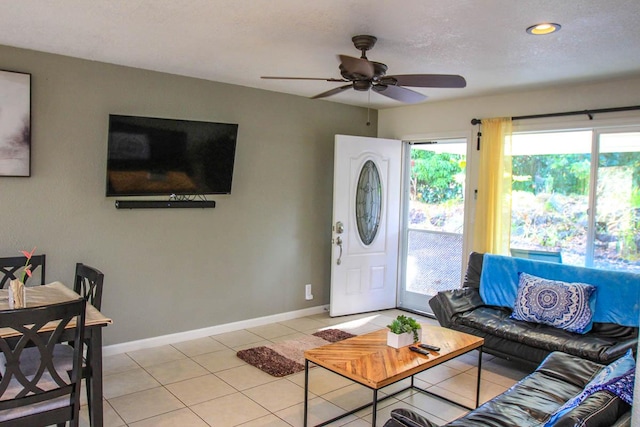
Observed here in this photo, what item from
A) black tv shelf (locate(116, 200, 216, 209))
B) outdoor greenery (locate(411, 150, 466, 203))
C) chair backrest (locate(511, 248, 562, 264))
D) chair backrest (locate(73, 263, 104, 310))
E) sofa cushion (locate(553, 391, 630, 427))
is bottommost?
sofa cushion (locate(553, 391, 630, 427))

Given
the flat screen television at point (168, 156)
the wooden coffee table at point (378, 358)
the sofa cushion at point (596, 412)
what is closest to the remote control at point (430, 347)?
the wooden coffee table at point (378, 358)

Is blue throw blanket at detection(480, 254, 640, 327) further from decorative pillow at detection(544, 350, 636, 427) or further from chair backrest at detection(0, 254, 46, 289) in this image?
chair backrest at detection(0, 254, 46, 289)

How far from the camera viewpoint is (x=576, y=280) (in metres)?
3.77

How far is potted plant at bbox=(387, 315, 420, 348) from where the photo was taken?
9.65ft

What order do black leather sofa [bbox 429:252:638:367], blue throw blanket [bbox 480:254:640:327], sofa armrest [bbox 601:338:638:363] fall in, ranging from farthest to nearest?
blue throw blanket [bbox 480:254:640:327]
black leather sofa [bbox 429:252:638:367]
sofa armrest [bbox 601:338:638:363]

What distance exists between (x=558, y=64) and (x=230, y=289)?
137 inches

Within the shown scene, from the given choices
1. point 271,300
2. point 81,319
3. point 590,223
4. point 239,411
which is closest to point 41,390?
point 81,319

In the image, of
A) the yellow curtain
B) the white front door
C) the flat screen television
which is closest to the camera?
the flat screen television

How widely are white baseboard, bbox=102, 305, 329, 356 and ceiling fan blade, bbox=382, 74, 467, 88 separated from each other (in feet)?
9.56

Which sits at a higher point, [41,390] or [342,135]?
[342,135]

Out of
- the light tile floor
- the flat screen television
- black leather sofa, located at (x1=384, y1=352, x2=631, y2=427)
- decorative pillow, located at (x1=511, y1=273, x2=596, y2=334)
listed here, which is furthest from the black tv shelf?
black leather sofa, located at (x1=384, y1=352, x2=631, y2=427)

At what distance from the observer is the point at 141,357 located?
3.93 m

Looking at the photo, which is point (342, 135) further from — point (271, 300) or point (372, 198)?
point (271, 300)

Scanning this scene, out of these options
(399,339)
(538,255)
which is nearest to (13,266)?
(399,339)
